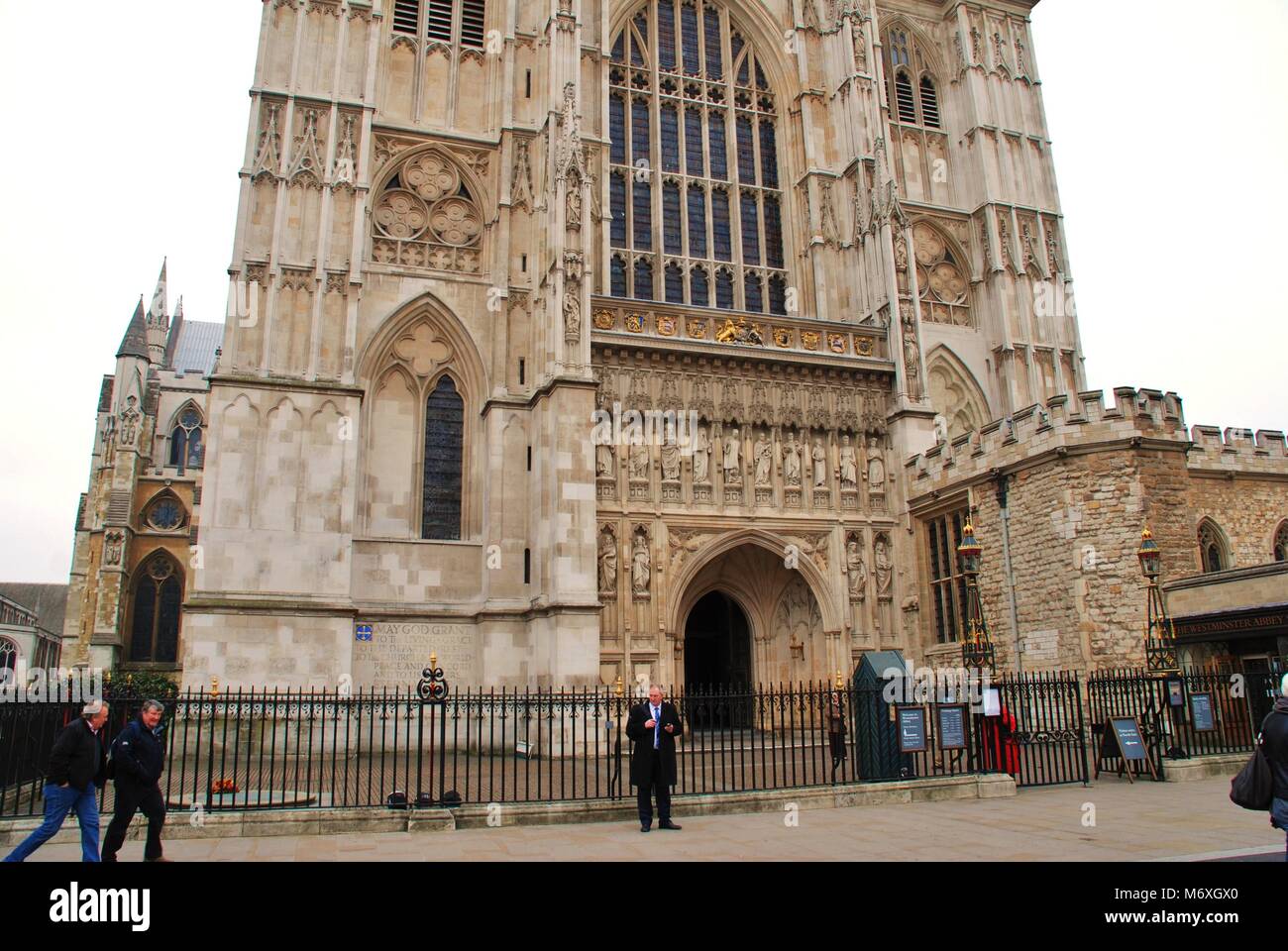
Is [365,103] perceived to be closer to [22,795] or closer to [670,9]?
[670,9]

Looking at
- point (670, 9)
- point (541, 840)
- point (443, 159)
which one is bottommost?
point (541, 840)

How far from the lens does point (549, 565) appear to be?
20766mm

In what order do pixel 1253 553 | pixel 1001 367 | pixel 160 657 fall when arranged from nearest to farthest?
pixel 1253 553, pixel 1001 367, pixel 160 657

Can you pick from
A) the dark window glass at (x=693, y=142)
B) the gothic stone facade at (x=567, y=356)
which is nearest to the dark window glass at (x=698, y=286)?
the gothic stone facade at (x=567, y=356)

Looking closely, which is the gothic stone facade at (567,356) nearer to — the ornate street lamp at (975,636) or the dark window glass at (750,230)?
the dark window glass at (750,230)

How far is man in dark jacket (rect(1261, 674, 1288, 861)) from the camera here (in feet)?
21.0

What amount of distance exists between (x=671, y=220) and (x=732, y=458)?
866 centimetres

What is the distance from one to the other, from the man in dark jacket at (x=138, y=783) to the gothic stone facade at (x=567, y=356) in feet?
37.8

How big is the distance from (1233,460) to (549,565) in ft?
53.5

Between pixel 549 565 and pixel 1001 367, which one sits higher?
pixel 1001 367

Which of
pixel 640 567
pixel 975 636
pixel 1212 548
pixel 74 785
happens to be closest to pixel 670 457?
pixel 640 567

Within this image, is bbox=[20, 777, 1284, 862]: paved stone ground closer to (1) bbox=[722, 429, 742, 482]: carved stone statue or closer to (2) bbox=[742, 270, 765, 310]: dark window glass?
(1) bbox=[722, 429, 742, 482]: carved stone statue
